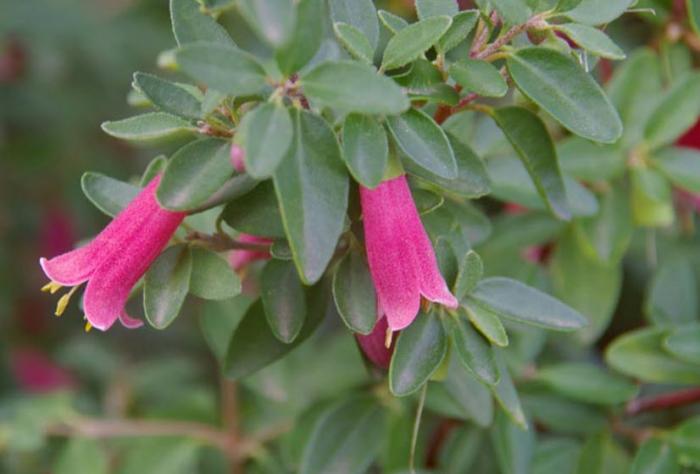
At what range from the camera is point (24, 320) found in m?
2.20

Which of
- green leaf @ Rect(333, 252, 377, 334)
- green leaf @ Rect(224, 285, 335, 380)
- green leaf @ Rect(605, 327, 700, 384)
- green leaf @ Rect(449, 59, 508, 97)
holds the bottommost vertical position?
green leaf @ Rect(605, 327, 700, 384)

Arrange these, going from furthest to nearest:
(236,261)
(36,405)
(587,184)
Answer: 1. (36,405)
2. (587,184)
3. (236,261)

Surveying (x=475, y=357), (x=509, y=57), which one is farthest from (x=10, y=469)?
(x=509, y=57)

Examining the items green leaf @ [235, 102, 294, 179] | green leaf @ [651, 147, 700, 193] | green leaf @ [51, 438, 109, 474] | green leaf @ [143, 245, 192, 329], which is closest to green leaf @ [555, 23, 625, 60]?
green leaf @ [235, 102, 294, 179]

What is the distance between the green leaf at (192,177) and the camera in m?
0.70

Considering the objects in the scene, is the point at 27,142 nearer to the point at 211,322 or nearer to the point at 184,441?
the point at 184,441

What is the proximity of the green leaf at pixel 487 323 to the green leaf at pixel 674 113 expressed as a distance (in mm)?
464

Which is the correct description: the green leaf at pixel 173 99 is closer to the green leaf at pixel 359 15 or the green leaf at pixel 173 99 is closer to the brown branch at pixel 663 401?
the green leaf at pixel 359 15

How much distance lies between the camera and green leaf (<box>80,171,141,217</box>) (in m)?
0.86

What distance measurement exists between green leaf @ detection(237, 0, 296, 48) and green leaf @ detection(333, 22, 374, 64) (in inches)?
5.0

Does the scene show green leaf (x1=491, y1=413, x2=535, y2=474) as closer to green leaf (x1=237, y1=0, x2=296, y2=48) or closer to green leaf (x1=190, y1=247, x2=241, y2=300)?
green leaf (x1=190, y1=247, x2=241, y2=300)

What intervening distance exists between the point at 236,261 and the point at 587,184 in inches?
18.5

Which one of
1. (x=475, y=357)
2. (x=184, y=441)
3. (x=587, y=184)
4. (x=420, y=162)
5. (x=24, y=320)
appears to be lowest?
(x=24, y=320)

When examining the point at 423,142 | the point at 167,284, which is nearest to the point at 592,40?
the point at 423,142
